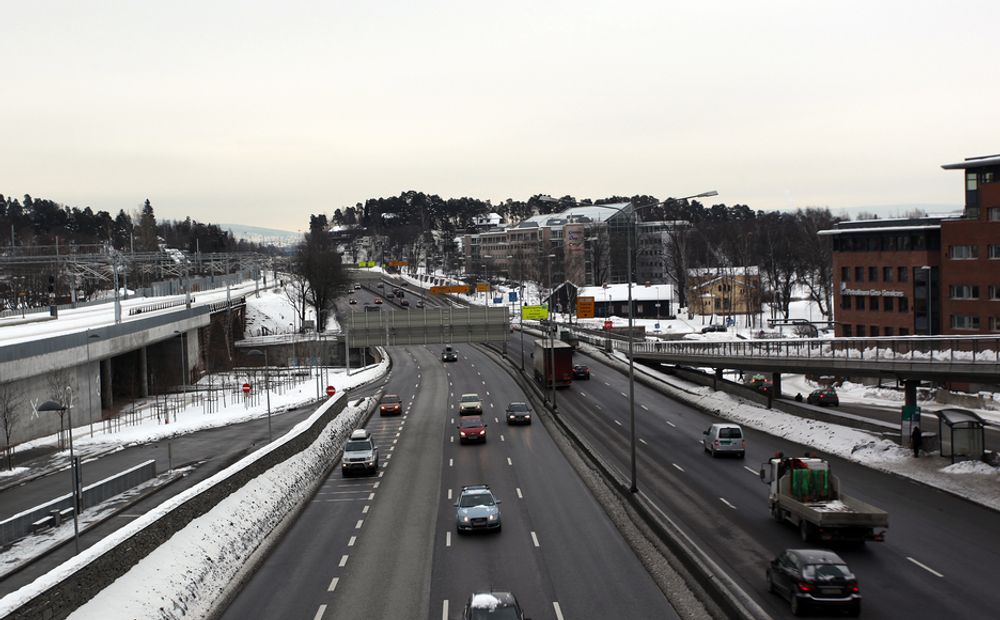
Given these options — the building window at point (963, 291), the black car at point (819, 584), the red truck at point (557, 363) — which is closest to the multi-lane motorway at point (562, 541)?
Answer: the black car at point (819, 584)

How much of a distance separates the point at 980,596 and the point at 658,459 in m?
20.9

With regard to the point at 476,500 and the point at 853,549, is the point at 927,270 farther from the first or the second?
the point at 476,500

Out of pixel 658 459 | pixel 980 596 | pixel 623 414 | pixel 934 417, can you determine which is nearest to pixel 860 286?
pixel 934 417

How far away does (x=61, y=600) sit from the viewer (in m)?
17.1

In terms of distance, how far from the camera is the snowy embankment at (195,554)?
1839 centimetres

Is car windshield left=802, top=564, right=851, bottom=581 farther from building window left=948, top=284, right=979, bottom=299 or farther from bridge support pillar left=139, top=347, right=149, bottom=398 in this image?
bridge support pillar left=139, top=347, right=149, bottom=398

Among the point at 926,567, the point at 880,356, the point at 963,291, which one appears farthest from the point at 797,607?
the point at 963,291

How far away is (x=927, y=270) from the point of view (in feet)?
221

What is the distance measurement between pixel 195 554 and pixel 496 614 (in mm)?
9966

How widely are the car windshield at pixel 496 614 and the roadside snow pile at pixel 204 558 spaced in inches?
294

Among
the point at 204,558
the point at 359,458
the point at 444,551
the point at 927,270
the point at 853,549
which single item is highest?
the point at 927,270

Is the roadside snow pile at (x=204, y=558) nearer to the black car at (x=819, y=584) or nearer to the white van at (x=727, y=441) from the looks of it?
the black car at (x=819, y=584)

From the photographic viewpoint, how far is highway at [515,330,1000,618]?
792 inches

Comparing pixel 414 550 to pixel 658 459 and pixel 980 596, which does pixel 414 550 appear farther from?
pixel 658 459
